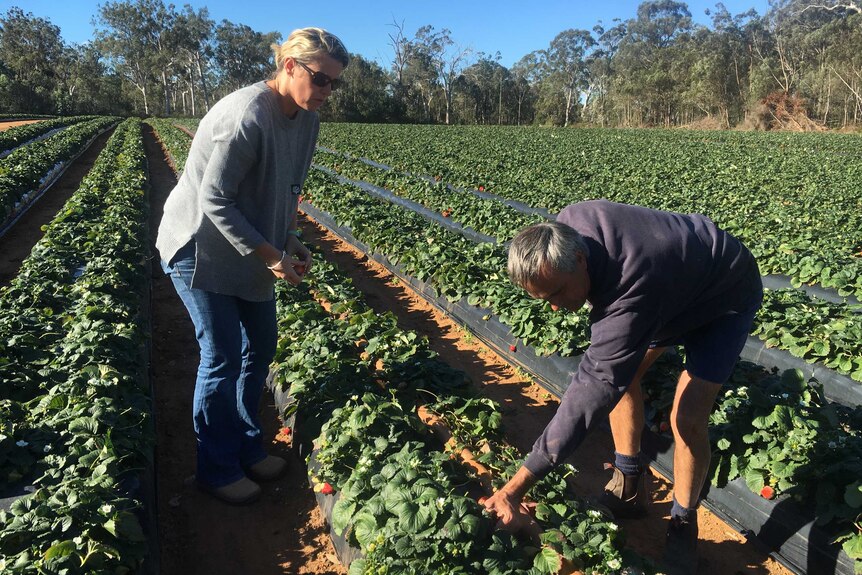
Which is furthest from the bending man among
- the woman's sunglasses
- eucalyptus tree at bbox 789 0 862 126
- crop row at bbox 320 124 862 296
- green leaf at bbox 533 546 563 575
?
eucalyptus tree at bbox 789 0 862 126

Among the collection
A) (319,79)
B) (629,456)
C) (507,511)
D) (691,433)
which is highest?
(319,79)

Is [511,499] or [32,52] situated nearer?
[511,499]

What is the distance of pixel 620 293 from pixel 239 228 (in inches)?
59.3

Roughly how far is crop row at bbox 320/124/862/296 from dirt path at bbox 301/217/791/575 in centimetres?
361

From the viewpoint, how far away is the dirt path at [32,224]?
8.14 meters

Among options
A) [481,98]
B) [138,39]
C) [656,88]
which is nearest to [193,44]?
[138,39]

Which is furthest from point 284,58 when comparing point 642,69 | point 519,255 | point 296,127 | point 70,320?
point 642,69

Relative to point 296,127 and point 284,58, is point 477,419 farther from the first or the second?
point 284,58

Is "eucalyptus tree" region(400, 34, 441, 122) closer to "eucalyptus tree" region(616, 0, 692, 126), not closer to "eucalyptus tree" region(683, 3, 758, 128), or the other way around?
"eucalyptus tree" region(616, 0, 692, 126)

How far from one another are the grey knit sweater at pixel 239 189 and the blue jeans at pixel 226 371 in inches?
3.4

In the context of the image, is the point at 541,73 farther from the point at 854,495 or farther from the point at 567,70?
the point at 854,495

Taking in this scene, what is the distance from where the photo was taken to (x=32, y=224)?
417 inches

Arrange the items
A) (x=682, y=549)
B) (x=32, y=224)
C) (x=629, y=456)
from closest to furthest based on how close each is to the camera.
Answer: (x=682, y=549)
(x=629, y=456)
(x=32, y=224)

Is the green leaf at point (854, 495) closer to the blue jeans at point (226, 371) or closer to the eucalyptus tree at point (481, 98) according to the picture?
the blue jeans at point (226, 371)
